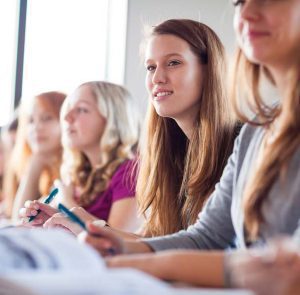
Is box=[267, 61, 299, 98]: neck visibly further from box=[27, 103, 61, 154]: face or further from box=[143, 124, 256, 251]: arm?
box=[27, 103, 61, 154]: face

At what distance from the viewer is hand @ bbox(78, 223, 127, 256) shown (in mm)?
1147

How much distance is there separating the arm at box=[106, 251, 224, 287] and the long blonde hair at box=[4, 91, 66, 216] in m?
2.43

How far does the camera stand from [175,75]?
2.01 meters

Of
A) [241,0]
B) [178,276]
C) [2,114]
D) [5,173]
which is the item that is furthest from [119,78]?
[178,276]

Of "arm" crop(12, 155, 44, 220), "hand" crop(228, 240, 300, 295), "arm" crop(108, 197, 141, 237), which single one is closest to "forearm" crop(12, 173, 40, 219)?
"arm" crop(12, 155, 44, 220)

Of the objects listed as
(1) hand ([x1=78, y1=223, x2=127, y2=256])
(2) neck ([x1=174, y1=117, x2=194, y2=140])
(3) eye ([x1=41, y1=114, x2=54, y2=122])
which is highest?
(2) neck ([x1=174, y1=117, x2=194, y2=140])

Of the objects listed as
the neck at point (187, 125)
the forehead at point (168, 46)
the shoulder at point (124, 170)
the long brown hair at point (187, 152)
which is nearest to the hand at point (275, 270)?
the long brown hair at point (187, 152)

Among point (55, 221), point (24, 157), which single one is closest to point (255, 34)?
point (55, 221)

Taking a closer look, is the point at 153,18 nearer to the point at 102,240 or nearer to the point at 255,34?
the point at 255,34

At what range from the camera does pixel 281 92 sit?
1.25 m

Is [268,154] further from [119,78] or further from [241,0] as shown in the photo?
[119,78]

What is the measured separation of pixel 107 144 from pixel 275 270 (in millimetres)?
2127

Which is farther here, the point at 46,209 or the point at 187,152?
the point at 187,152

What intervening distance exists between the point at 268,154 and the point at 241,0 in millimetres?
295
